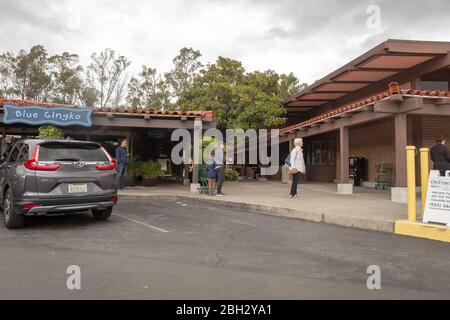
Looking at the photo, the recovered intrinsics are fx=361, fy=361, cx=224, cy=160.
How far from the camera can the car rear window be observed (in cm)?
616

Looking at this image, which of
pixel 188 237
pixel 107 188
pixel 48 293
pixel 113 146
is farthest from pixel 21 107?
pixel 48 293

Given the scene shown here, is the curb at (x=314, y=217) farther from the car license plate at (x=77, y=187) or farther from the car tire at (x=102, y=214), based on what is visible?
the car license plate at (x=77, y=187)

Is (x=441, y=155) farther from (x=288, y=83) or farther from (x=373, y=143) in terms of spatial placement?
(x=288, y=83)

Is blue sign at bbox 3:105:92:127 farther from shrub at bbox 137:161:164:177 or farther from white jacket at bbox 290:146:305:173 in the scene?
white jacket at bbox 290:146:305:173

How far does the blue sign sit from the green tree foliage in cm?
974

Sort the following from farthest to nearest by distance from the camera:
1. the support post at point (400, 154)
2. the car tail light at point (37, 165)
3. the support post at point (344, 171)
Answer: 1. the support post at point (344, 171)
2. the support post at point (400, 154)
3. the car tail light at point (37, 165)

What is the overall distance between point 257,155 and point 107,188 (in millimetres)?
18939

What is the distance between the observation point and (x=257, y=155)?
24.9 meters

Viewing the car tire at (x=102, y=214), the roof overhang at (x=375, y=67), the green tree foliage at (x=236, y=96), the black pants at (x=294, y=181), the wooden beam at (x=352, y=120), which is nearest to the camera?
the car tire at (x=102, y=214)

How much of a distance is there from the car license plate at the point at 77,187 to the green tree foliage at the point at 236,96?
14.4 m

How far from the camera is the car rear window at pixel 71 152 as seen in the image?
6.16 m

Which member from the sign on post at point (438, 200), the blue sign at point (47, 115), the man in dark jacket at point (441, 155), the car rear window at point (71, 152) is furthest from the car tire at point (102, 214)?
the man in dark jacket at point (441, 155)

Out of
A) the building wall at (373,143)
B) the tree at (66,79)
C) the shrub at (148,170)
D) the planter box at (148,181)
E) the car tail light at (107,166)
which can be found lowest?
the planter box at (148,181)

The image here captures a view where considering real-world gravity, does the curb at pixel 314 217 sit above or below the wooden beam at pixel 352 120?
below
